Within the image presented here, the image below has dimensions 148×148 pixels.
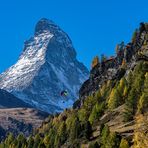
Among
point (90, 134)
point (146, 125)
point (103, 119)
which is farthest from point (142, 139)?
point (103, 119)

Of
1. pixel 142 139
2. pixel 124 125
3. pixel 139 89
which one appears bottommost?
pixel 142 139

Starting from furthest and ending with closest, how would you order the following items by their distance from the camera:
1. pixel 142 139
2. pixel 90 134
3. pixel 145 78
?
pixel 145 78, pixel 90 134, pixel 142 139

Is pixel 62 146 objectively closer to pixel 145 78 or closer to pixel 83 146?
pixel 83 146

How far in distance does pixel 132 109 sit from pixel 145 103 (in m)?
6.22

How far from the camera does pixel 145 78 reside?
19888 centimetres

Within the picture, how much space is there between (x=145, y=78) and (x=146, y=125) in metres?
106

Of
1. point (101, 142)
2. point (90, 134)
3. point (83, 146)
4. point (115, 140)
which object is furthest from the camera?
point (90, 134)

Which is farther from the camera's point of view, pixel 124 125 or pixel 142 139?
pixel 124 125

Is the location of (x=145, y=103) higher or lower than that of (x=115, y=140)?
higher

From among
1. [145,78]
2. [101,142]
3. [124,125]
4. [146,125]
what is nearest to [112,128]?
[124,125]

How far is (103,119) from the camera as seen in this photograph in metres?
200

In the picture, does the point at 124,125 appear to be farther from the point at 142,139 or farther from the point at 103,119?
the point at 142,139

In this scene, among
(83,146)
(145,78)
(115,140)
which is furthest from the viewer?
(145,78)

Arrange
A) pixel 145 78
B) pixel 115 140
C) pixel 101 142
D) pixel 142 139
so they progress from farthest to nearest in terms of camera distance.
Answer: pixel 145 78, pixel 101 142, pixel 115 140, pixel 142 139
